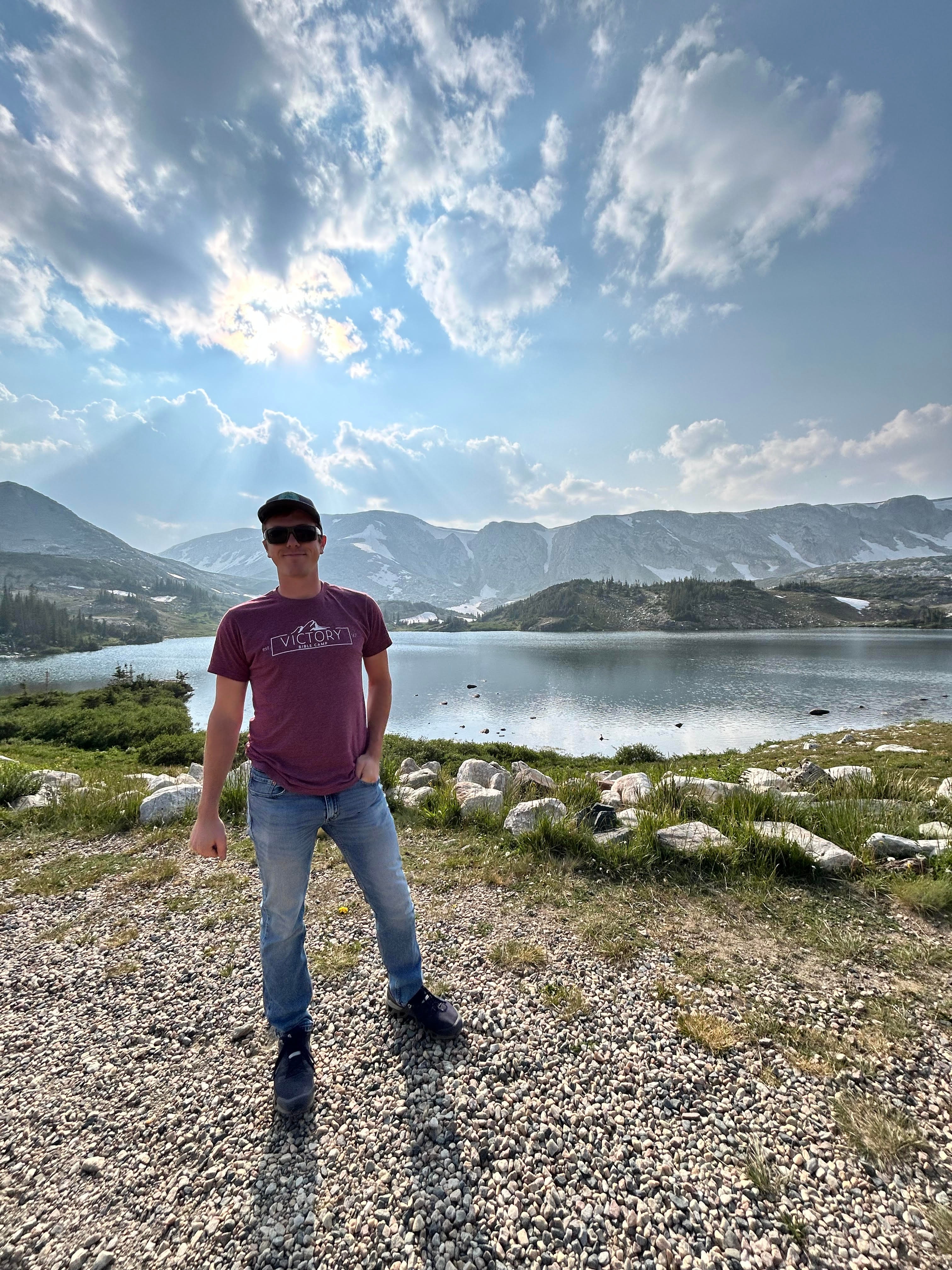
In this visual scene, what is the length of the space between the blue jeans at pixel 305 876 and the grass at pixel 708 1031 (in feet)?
6.34

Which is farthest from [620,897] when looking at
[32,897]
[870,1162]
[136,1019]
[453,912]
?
[32,897]

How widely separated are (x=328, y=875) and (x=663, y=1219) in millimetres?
4466

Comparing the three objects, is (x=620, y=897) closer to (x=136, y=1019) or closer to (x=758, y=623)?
(x=136, y=1019)

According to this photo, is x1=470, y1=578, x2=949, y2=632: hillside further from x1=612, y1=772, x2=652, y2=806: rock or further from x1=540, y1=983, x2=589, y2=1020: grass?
x1=540, y1=983, x2=589, y2=1020: grass

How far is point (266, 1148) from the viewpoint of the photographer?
2746mm

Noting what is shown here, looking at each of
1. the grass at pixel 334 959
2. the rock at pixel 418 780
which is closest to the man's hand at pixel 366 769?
the grass at pixel 334 959

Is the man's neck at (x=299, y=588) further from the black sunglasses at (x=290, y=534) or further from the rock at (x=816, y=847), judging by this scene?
the rock at (x=816, y=847)

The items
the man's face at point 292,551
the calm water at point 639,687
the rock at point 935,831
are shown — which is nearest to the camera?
the man's face at point 292,551

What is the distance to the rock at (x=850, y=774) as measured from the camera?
9359mm

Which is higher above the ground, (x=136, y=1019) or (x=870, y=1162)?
(x=870, y=1162)

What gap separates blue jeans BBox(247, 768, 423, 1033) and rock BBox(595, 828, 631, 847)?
3304 mm

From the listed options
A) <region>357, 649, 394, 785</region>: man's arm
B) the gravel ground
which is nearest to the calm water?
the gravel ground

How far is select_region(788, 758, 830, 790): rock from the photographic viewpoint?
10279 mm

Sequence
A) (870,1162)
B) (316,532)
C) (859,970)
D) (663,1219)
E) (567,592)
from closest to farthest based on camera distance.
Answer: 1. (663,1219)
2. (870,1162)
3. (316,532)
4. (859,970)
5. (567,592)
